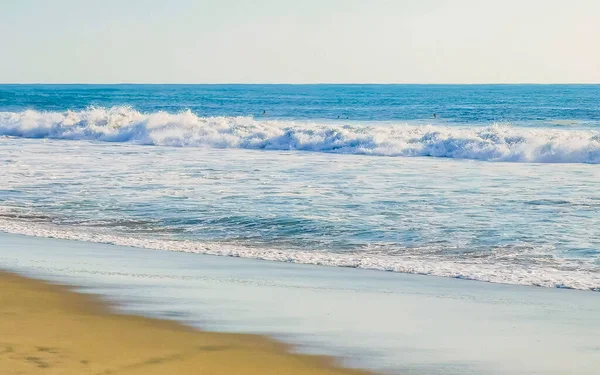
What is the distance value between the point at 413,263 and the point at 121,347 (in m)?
4.36

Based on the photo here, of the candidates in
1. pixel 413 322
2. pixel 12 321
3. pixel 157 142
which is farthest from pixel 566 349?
pixel 157 142

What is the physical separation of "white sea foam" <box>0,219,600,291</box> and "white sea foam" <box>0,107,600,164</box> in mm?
16539

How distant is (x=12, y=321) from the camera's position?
6.69m

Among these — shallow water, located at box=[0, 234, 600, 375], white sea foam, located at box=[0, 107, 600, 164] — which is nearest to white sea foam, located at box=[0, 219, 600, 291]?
shallow water, located at box=[0, 234, 600, 375]

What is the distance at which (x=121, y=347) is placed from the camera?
611 centimetres

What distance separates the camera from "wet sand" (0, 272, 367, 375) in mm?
5652

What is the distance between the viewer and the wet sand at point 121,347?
5.65 m

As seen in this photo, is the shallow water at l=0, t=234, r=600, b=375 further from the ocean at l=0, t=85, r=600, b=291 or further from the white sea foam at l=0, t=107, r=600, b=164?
the white sea foam at l=0, t=107, r=600, b=164

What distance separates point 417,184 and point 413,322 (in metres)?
10.7

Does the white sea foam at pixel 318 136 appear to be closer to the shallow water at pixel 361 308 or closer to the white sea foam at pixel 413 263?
the white sea foam at pixel 413 263

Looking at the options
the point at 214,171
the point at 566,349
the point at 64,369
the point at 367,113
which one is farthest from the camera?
the point at 367,113

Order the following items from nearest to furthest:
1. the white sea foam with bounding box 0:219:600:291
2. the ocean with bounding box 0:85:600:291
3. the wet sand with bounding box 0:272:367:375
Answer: the wet sand with bounding box 0:272:367:375, the white sea foam with bounding box 0:219:600:291, the ocean with bounding box 0:85:600:291

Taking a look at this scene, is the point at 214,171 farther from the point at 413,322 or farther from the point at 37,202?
the point at 413,322

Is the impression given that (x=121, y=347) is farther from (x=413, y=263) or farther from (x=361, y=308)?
(x=413, y=263)
